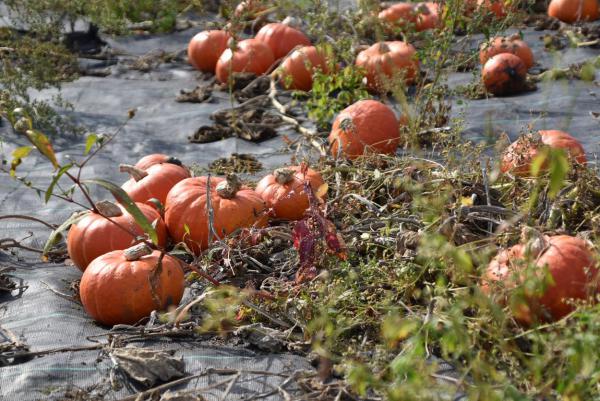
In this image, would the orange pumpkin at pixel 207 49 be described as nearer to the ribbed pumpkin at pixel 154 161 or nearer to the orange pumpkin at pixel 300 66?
the orange pumpkin at pixel 300 66

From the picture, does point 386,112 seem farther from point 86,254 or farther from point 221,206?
point 86,254

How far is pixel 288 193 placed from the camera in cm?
426

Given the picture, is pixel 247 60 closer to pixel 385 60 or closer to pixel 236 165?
pixel 385 60

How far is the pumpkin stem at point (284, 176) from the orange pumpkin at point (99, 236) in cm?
68

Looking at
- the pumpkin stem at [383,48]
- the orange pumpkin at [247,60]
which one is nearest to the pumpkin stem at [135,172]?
the pumpkin stem at [383,48]

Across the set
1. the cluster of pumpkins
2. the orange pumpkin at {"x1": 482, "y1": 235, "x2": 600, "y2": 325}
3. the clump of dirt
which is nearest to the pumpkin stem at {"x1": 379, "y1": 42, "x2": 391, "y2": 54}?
the clump of dirt

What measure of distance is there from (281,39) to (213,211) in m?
4.17

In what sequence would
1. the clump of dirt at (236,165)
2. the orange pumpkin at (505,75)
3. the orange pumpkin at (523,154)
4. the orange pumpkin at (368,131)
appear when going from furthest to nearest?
the orange pumpkin at (505,75) < the clump of dirt at (236,165) < the orange pumpkin at (368,131) < the orange pumpkin at (523,154)

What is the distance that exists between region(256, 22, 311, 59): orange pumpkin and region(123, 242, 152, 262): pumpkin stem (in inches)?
181

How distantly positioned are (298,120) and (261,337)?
340 centimetres

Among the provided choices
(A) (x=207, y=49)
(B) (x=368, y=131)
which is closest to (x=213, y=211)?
(B) (x=368, y=131)

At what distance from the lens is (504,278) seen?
110 inches

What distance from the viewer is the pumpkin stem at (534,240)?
2.99 m

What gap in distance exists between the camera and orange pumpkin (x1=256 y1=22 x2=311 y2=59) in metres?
7.93
